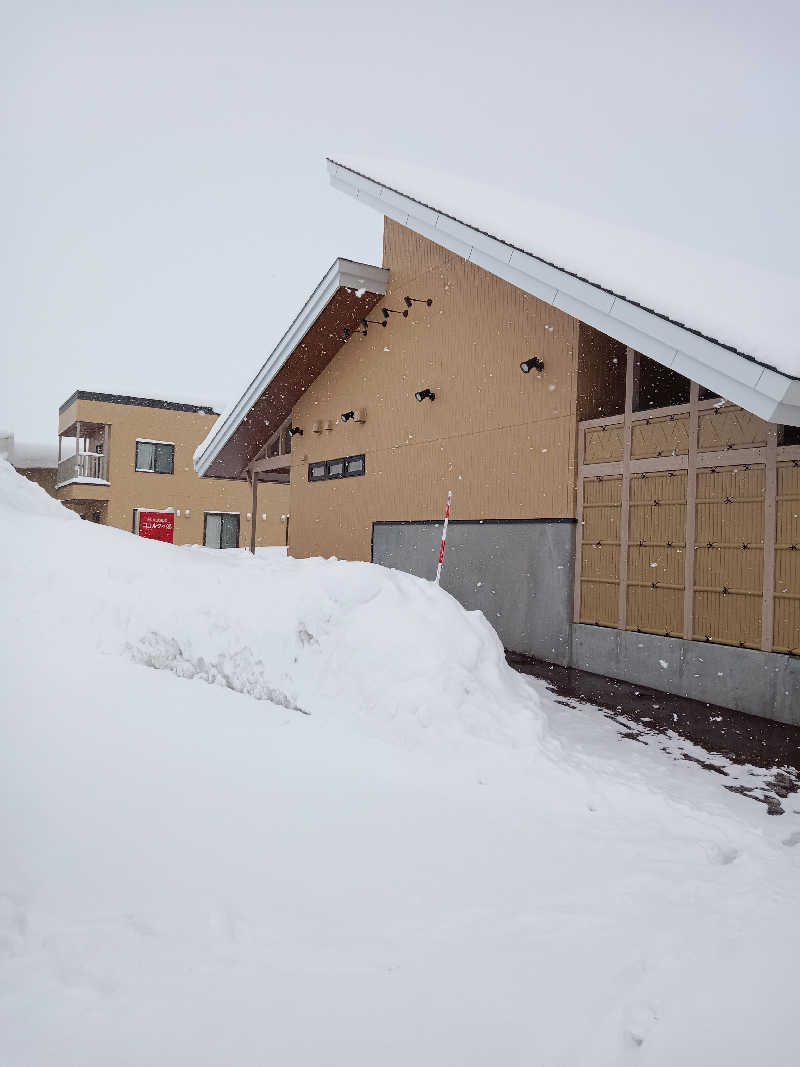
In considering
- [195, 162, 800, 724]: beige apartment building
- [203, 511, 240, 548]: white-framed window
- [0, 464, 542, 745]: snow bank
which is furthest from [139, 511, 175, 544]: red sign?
[0, 464, 542, 745]: snow bank

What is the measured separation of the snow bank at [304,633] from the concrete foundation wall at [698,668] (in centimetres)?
238

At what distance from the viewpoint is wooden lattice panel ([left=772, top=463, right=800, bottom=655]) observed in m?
6.27

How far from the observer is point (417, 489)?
11.5m

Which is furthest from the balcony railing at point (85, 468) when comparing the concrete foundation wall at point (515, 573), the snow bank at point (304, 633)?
the snow bank at point (304, 633)

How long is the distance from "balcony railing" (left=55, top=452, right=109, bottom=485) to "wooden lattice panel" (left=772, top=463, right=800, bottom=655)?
24.1 meters

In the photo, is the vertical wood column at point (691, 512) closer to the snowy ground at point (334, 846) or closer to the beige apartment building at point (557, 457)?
the beige apartment building at point (557, 457)

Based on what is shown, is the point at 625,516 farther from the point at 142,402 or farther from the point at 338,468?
the point at 142,402

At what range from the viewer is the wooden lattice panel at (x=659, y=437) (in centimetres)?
748

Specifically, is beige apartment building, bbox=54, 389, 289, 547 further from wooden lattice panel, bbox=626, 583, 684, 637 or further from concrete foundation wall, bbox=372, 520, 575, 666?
wooden lattice panel, bbox=626, 583, 684, 637

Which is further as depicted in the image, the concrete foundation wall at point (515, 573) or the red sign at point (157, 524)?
the red sign at point (157, 524)

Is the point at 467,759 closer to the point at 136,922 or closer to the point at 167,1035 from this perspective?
the point at 136,922

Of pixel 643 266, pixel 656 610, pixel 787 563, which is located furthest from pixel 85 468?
pixel 787 563

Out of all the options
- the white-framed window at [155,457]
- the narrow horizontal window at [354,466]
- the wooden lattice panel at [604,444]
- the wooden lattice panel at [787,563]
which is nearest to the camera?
the wooden lattice panel at [787,563]

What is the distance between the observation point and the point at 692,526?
7.30m
